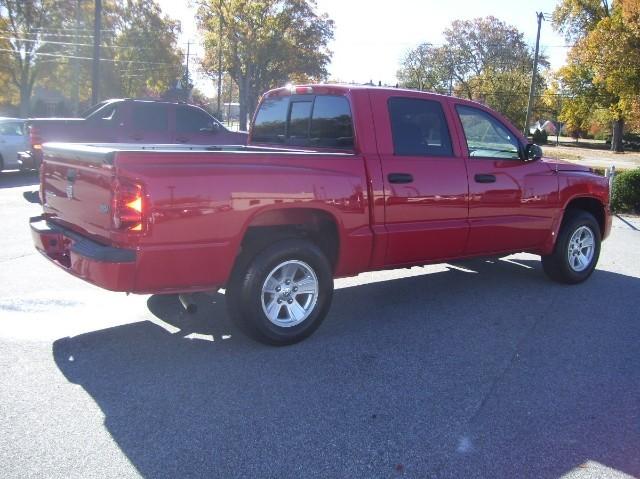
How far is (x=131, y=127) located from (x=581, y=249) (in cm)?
926

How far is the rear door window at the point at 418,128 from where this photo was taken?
5273mm

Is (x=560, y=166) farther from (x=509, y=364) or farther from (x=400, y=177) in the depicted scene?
(x=509, y=364)

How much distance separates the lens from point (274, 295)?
4.60 m

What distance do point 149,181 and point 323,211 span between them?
4.66ft

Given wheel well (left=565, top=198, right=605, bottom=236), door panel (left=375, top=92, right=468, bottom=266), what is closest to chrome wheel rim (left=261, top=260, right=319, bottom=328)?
door panel (left=375, top=92, right=468, bottom=266)

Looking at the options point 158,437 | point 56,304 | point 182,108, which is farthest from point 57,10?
point 158,437

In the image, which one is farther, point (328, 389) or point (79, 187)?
point (79, 187)

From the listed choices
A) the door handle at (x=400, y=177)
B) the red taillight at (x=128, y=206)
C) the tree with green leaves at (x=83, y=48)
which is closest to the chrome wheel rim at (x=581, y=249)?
the door handle at (x=400, y=177)

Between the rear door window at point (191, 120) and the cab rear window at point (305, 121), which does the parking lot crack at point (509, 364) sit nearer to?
the cab rear window at point (305, 121)

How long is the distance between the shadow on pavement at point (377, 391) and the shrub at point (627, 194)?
8453 millimetres

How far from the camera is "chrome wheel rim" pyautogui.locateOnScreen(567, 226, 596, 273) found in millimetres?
6855

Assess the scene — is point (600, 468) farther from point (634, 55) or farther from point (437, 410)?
point (634, 55)

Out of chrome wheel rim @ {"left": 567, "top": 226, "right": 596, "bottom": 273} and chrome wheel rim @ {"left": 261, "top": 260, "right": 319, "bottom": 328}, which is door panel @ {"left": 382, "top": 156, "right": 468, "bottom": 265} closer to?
chrome wheel rim @ {"left": 261, "top": 260, "right": 319, "bottom": 328}

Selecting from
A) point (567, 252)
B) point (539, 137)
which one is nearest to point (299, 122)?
point (567, 252)
